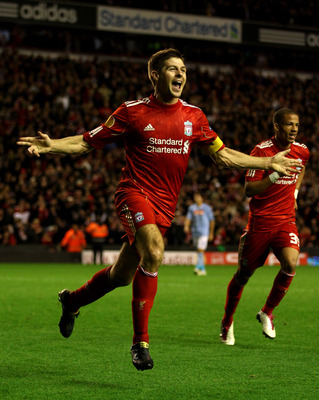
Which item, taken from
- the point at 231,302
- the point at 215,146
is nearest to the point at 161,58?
the point at 215,146

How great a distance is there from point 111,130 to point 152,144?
356mm

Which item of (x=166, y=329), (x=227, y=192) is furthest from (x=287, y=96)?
(x=166, y=329)

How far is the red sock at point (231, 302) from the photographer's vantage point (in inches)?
306

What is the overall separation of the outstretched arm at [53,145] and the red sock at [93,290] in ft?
3.66

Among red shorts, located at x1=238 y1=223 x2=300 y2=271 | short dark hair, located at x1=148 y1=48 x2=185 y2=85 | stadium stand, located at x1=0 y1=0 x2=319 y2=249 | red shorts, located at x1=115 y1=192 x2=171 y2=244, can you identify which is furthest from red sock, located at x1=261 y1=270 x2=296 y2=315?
stadium stand, located at x1=0 y1=0 x2=319 y2=249

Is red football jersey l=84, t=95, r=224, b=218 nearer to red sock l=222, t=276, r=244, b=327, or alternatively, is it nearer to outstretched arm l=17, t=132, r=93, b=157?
outstretched arm l=17, t=132, r=93, b=157

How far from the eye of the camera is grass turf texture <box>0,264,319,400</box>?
524 cm

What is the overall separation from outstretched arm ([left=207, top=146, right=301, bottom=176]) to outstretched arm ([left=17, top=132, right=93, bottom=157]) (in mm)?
1115

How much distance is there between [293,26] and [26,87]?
13.5 metres

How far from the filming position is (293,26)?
110 ft

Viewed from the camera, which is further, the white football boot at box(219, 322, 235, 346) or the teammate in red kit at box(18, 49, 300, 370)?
the white football boot at box(219, 322, 235, 346)

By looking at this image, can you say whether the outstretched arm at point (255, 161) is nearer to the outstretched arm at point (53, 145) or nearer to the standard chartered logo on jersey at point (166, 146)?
the standard chartered logo on jersey at point (166, 146)

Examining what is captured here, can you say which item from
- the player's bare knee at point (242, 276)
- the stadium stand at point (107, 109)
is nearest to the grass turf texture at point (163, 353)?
the player's bare knee at point (242, 276)

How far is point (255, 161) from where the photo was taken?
6.11 metres
